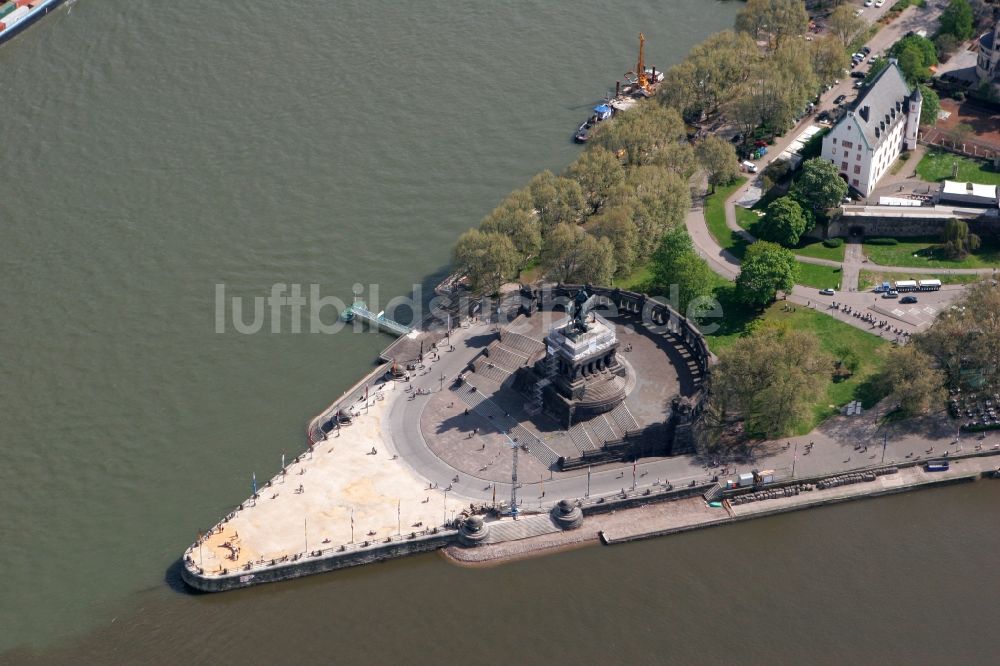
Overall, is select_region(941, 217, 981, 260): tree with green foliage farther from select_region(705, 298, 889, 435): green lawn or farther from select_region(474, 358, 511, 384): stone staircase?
select_region(474, 358, 511, 384): stone staircase

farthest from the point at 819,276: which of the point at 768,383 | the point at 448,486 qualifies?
the point at 448,486

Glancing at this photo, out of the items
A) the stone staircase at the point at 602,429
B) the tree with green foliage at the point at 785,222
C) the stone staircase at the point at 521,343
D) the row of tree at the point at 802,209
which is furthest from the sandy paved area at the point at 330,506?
the row of tree at the point at 802,209

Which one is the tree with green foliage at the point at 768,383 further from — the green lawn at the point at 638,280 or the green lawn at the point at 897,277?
the green lawn at the point at 897,277

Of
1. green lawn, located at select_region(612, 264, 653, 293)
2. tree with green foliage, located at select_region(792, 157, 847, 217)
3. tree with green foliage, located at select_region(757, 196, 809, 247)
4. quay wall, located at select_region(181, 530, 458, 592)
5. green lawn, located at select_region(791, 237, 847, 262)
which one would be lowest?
quay wall, located at select_region(181, 530, 458, 592)

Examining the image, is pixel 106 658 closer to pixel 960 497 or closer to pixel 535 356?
pixel 535 356

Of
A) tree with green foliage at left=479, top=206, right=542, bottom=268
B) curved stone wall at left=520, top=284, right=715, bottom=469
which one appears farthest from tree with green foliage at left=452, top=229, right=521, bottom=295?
curved stone wall at left=520, top=284, right=715, bottom=469

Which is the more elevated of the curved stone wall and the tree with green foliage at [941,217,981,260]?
the tree with green foliage at [941,217,981,260]

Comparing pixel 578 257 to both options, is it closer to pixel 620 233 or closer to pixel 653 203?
pixel 620 233
